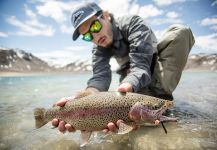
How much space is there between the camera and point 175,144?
3010mm

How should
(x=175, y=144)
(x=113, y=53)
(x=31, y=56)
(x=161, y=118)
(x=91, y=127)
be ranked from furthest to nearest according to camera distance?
(x=31, y=56), (x=113, y=53), (x=175, y=144), (x=91, y=127), (x=161, y=118)

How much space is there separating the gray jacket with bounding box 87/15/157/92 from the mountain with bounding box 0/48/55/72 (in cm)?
8713

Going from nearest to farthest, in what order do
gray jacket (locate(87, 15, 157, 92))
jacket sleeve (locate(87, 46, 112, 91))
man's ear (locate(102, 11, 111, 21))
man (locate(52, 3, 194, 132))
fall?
1. gray jacket (locate(87, 15, 157, 92))
2. man (locate(52, 3, 194, 132))
3. man's ear (locate(102, 11, 111, 21))
4. jacket sleeve (locate(87, 46, 112, 91))

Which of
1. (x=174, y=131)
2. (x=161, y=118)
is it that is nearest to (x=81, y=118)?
(x=161, y=118)

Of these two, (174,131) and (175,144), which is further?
(174,131)

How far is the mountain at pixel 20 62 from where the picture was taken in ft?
299

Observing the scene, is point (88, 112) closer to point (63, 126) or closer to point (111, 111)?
point (111, 111)

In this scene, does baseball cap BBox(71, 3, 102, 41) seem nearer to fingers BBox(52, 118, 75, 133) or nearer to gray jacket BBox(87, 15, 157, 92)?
gray jacket BBox(87, 15, 157, 92)

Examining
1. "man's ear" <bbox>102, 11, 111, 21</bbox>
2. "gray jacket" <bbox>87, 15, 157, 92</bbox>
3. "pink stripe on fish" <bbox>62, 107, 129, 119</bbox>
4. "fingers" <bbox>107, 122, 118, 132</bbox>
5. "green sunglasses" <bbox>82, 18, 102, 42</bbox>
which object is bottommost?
"fingers" <bbox>107, 122, 118, 132</bbox>

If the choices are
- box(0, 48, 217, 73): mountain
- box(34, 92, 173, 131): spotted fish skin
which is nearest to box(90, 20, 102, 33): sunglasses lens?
box(34, 92, 173, 131): spotted fish skin

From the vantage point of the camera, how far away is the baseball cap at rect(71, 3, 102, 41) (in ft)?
11.6

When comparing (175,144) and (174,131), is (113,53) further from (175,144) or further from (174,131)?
(175,144)

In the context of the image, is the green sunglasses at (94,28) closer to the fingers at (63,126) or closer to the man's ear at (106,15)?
the man's ear at (106,15)

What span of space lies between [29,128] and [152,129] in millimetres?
1975
